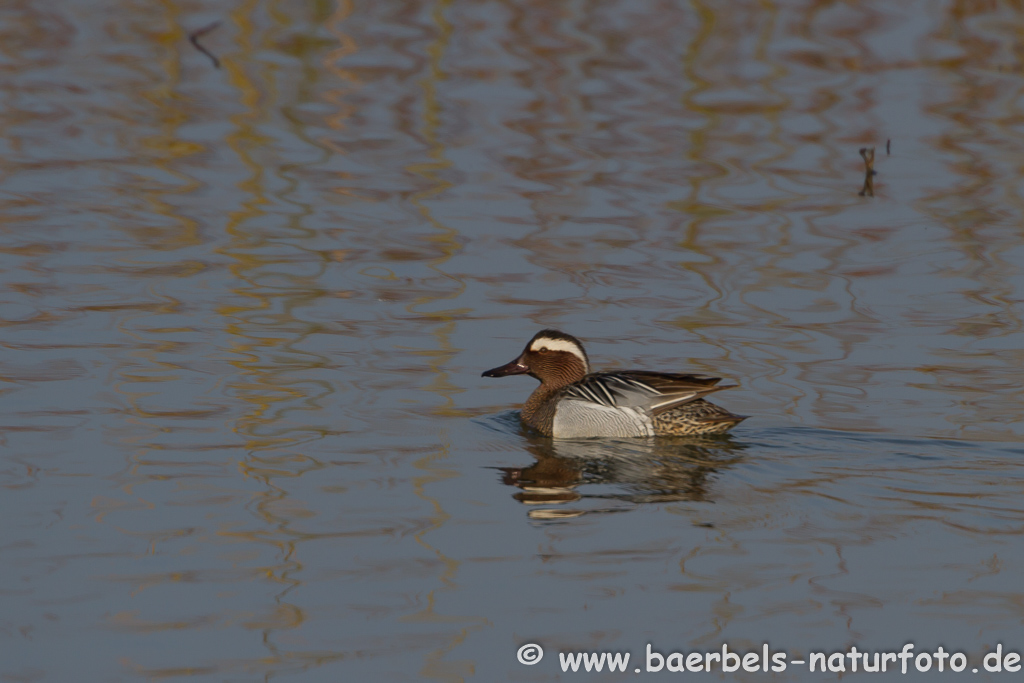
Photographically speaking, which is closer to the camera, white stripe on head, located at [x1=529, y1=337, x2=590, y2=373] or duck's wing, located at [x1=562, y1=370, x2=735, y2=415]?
duck's wing, located at [x1=562, y1=370, x2=735, y2=415]

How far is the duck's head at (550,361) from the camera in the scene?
29.1 ft

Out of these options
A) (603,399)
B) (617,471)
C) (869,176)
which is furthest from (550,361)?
(869,176)

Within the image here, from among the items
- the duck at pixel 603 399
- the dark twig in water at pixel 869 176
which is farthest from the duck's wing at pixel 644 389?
the dark twig in water at pixel 869 176

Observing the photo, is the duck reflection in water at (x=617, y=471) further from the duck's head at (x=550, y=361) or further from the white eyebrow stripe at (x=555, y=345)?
the white eyebrow stripe at (x=555, y=345)

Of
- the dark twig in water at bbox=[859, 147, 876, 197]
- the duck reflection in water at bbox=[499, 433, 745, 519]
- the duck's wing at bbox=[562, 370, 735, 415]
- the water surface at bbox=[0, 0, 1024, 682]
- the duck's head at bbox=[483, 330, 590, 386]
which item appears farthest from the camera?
the dark twig in water at bbox=[859, 147, 876, 197]

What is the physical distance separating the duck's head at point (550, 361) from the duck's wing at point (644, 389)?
0.20 meters

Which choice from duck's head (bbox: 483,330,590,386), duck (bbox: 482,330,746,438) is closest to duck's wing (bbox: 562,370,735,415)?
duck (bbox: 482,330,746,438)

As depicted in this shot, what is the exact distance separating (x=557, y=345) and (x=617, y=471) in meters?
1.21

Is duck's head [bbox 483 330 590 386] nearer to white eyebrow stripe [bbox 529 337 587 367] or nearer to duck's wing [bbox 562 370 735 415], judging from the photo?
white eyebrow stripe [bbox 529 337 587 367]

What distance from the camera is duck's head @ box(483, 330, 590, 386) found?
8.86 metres

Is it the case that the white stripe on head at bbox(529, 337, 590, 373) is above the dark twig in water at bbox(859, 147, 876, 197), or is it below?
below

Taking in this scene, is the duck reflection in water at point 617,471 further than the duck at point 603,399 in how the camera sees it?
No

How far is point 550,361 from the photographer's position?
8984mm

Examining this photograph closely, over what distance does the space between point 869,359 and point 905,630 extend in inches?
145
